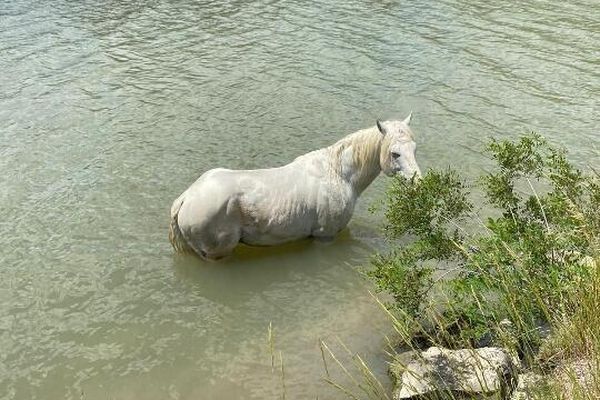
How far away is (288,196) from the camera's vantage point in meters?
7.15

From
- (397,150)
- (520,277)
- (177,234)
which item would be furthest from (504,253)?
(177,234)

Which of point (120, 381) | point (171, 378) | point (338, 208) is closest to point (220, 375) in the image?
point (171, 378)

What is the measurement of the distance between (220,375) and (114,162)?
4.71 meters

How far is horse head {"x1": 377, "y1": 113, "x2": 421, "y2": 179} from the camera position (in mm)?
6902

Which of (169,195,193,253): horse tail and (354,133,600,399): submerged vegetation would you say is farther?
(169,195,193,253): horse tail

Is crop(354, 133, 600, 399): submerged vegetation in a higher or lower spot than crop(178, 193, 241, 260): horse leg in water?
higher

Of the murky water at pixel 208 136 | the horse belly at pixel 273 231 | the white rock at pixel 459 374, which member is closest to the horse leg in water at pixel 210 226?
the horse belly at pixel 273 231

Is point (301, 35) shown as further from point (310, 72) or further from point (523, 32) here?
point (523, 32)

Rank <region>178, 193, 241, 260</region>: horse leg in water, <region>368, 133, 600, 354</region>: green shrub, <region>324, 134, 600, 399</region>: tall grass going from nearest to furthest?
Result: <region>324, 134, 600, 399</region>: tall grass → <region>368, 133, 600, 354</region>: green shrub → <region>178, 193, 241, 260</region>: horse leg in water

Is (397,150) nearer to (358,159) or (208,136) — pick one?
(358,159)

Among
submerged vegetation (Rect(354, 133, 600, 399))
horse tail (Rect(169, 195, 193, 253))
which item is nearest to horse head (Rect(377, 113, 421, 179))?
submerged vegetation (Rect(354, 133, 600, 399))

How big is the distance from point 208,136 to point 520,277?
252 inches

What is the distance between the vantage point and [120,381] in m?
5.62

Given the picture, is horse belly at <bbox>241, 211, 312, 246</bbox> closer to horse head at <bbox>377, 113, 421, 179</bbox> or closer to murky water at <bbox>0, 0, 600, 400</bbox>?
murky water at <bbox>0, 0, 600, 400</bbox>
